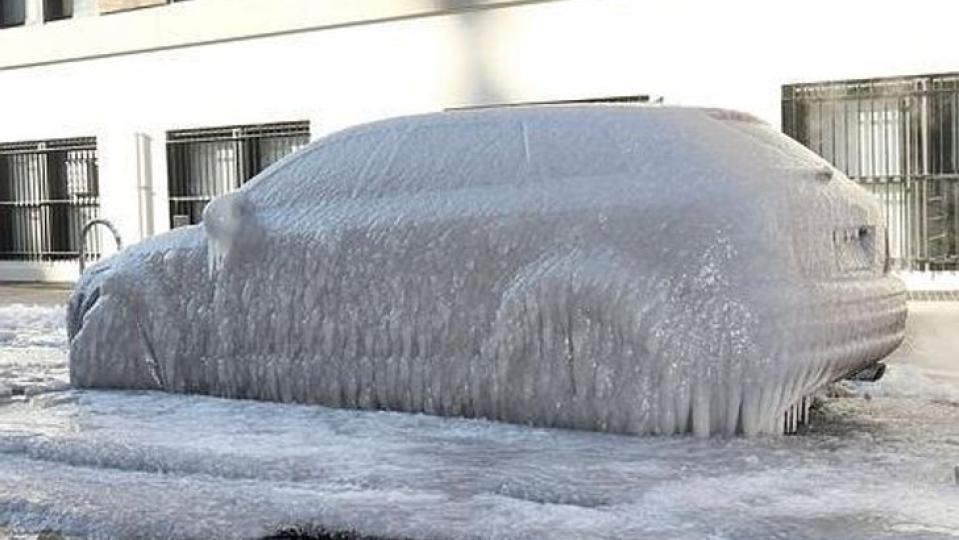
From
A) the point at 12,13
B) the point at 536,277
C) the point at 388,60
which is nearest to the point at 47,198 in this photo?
the point at 12,13

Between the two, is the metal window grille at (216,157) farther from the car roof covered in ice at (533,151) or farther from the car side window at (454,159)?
the car side window at (454,159)

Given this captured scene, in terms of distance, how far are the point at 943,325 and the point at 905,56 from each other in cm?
352

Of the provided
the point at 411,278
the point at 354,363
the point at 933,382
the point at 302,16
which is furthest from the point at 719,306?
the point at 302,16

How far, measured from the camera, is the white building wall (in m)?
13.0

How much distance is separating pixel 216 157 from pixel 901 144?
32.3 ft

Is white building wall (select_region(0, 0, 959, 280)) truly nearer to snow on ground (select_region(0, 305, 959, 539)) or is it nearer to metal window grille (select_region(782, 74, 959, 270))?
metal window grille (select_region(782, 74, 959, 270))

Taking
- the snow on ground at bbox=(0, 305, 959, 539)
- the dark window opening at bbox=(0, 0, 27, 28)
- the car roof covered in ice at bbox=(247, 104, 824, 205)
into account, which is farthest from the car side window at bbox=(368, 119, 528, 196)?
the dark window opening at bbox=(0, 0, 27, 28)

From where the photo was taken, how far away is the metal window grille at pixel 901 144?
1246cm

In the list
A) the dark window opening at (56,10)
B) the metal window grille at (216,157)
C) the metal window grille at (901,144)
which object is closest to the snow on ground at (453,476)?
the metal window grille at (901,144)

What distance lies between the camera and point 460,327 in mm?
5699

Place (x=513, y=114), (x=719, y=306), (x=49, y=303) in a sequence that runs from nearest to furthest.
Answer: (x=719, y=306) → (x=513, y=114) → (x=49, y=303)

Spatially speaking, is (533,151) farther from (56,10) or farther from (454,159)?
(56,10)

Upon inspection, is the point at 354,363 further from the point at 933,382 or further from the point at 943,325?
the point at 943,325

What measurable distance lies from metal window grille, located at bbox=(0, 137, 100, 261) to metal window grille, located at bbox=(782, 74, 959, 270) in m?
11.4
